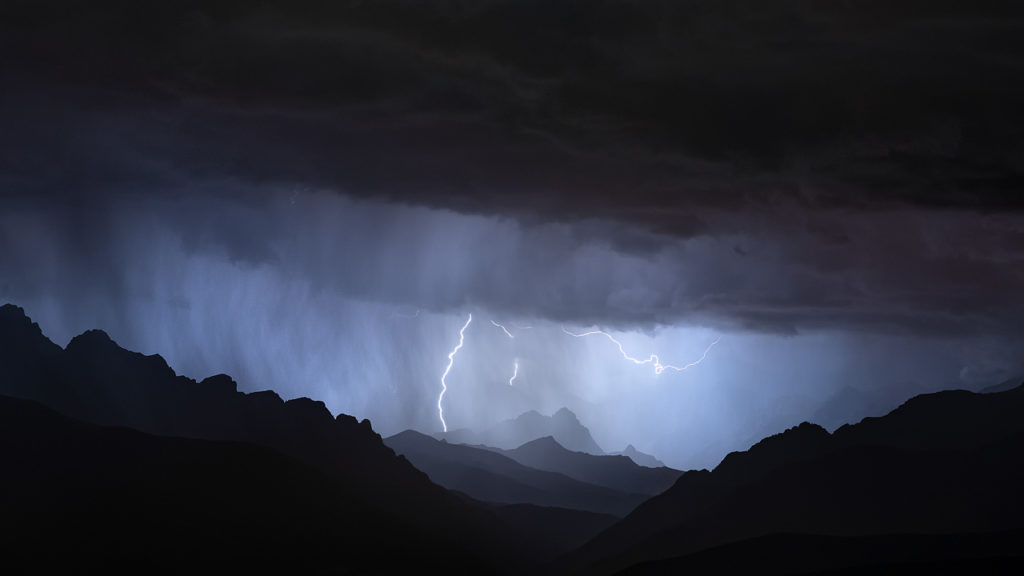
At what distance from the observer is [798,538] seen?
193 meters

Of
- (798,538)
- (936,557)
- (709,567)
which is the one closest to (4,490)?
(709,567)

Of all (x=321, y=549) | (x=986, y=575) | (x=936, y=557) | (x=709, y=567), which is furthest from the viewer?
(x=321, y=549)

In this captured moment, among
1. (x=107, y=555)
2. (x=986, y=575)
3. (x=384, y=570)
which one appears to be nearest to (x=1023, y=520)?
(x=986, y=575)

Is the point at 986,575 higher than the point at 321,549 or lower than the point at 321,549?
lower

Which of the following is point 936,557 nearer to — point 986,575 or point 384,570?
point 986,575

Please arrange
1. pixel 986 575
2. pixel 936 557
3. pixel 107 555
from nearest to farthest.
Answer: pixel 986 575, pixel 936 557, pixel 107 555

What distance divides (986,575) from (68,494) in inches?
6713

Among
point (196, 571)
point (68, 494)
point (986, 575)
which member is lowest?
point (986, 575)

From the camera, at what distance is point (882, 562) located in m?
160

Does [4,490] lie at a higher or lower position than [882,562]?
higher

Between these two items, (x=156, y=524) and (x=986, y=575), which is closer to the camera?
(x=986, y=575)

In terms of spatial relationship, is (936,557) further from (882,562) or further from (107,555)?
(107,555)

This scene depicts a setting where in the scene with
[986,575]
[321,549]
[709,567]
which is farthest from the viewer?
[321,549]

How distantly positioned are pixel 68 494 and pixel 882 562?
158288 millimetres
